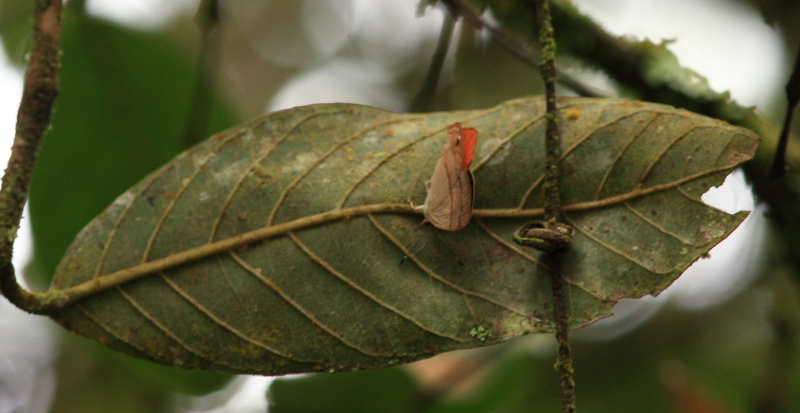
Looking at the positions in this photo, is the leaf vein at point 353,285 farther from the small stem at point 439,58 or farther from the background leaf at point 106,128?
the small stem at point 439,58

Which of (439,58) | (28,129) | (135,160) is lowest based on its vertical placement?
(135,160)

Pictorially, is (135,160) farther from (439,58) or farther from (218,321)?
(439,58)

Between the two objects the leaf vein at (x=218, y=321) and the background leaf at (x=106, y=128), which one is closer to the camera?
the leaf vein at (x=218, y=321)

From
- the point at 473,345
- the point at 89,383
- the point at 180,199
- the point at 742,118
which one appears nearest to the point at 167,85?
the point at 180,199

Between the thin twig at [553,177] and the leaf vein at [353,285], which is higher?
the thin twig at [553,177]

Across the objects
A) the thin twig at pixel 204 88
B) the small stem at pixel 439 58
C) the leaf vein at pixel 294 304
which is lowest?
the leaf vein at pixel 294 304

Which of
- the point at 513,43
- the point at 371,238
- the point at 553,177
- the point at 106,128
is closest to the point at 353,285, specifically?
the point at 371,238

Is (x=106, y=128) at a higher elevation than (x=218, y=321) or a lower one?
higher

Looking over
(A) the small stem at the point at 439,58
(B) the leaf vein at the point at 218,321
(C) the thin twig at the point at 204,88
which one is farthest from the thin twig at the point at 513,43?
(B) the leaf vein at the point at 218,321
